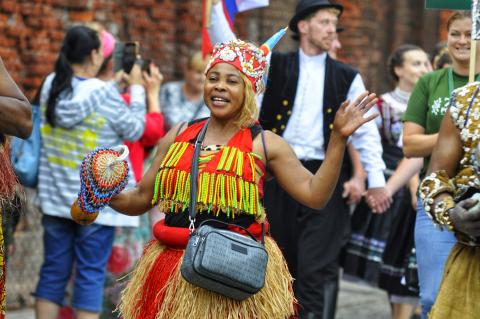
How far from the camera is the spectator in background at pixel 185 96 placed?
8797 millimetres

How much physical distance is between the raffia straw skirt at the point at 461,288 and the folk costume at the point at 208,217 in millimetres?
765

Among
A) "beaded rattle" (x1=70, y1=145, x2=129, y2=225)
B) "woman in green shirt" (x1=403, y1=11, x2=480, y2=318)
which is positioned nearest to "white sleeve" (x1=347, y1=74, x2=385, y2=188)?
"woman in green shirt" (x1=403, y1=11, x2=480, y2=318)

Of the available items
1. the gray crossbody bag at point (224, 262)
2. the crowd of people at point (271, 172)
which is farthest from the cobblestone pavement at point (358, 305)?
the gray crossbody bag at point (224, 262)

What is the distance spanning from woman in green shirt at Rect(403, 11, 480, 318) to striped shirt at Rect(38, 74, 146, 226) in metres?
1.97

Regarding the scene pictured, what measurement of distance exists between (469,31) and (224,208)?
1.84 metres

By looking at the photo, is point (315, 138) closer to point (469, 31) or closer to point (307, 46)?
point (307, 46)

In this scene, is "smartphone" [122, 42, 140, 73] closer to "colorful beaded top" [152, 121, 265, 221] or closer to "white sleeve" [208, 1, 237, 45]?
"white sleeve" [208, 1, 237, 45]

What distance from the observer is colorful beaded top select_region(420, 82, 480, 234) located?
14.3 feet

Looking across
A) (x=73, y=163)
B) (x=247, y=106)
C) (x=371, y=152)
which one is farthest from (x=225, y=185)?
(x=371, y=152)

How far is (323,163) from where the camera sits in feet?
15.7

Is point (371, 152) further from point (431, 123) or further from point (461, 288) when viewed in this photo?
point (461, 288)

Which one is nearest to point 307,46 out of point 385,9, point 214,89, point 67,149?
point 67,149

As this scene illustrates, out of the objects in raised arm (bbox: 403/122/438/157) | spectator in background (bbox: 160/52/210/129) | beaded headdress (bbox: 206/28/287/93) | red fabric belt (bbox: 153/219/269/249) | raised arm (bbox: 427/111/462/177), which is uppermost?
beaded headdress (bbox: 206/28/287/93)

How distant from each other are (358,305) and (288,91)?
130 inches
